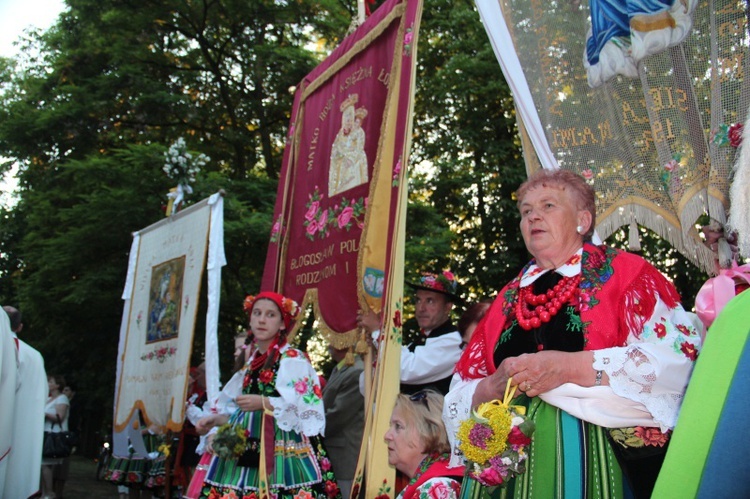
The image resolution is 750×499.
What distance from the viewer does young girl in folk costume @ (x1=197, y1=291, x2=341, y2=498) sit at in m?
4.70

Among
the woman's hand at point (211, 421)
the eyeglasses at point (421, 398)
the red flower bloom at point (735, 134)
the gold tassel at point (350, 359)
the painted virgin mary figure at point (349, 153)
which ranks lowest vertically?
the woman's hand at point (211, 421)

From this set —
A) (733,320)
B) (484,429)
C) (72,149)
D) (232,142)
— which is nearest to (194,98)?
(232,142)

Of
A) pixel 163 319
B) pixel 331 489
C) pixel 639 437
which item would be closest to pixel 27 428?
pixel 163 319

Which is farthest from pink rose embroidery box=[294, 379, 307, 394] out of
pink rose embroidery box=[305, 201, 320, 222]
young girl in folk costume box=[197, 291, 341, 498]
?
pink rose embroidery box=[305, 201, 320, 222]

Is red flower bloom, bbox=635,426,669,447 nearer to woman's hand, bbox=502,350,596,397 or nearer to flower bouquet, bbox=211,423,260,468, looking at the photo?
woman's hand, bbox=502,350,596,397

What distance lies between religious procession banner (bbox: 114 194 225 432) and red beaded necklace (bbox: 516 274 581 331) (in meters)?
3.61

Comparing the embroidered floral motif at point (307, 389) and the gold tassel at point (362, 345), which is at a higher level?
the gold tassel at point (362, 345)

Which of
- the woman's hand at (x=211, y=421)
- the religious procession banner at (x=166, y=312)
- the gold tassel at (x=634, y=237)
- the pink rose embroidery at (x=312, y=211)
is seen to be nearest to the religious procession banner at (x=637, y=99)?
the gold tassel at (x=634, y=237)

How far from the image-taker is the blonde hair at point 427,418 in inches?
131

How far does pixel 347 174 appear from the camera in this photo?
5.14m

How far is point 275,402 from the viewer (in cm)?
478

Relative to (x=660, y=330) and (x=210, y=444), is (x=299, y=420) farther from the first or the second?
(x=660, y=330)

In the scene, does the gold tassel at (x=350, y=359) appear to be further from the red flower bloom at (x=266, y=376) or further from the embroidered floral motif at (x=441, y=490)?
the embroidered floral motif at (x=441, y=490)

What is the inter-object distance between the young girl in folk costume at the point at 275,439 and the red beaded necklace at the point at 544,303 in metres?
2.49
